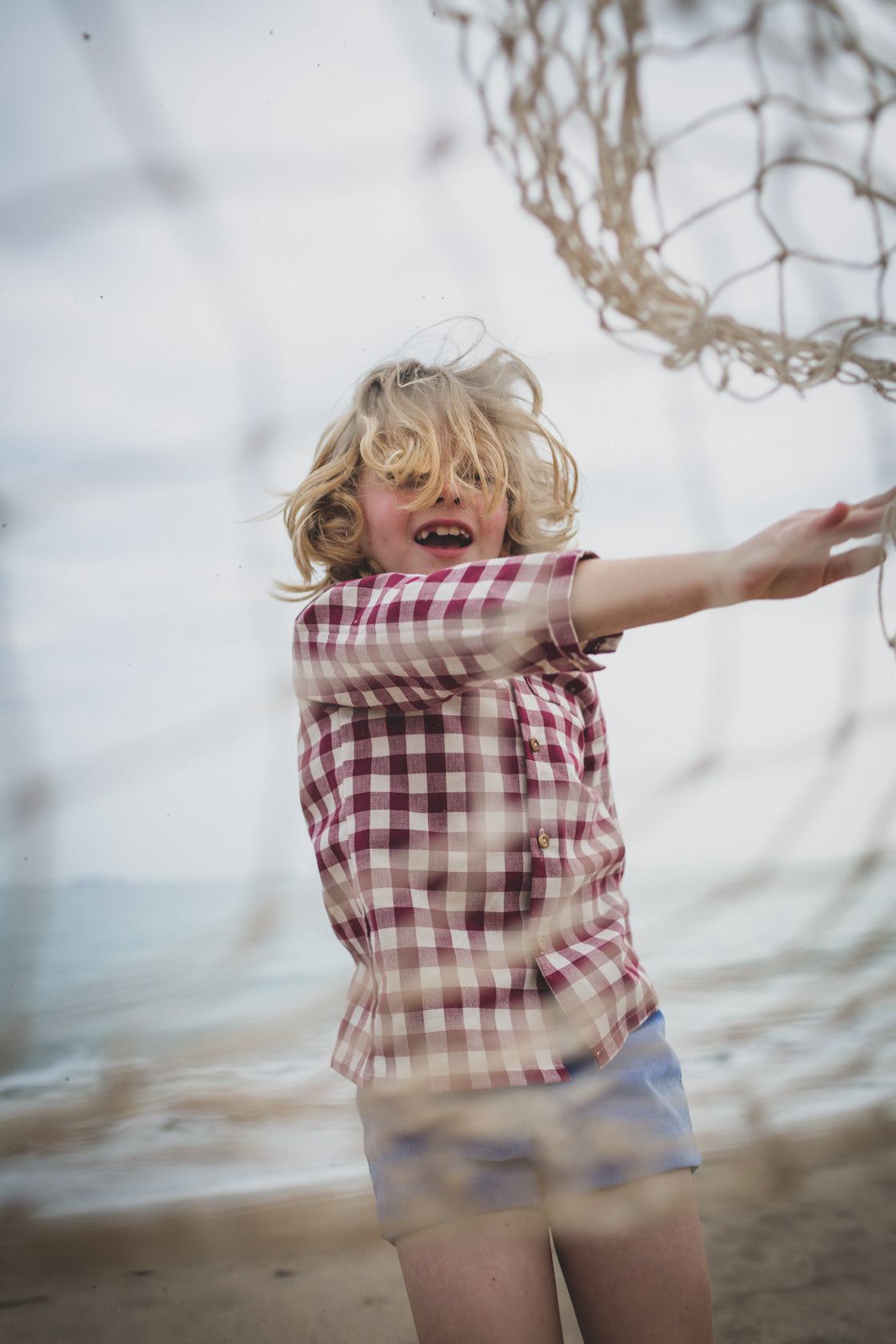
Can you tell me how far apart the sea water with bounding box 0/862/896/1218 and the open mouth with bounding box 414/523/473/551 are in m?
0.33

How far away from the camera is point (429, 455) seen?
0.76 meters

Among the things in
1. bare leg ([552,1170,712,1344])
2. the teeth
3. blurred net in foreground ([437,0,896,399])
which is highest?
blurred net in foreground ([437,0,896,399])

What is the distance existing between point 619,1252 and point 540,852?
27cm

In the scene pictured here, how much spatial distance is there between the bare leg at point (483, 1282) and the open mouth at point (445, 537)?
1.61ft

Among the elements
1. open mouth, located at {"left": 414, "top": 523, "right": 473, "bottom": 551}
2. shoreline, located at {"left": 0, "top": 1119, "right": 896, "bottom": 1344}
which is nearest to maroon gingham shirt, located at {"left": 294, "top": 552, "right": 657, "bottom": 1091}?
open mouth, located at {"left": 414, "top": 523, "right": 473, "bottom": 551}

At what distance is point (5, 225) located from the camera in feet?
2.75

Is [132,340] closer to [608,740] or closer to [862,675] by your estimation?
[608,740]

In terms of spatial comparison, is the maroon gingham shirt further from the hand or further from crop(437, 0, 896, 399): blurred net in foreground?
crop(437, 0, 896, 399): blurred net in foreground

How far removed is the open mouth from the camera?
774mm

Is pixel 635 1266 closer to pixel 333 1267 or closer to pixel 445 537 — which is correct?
pixel 445 537

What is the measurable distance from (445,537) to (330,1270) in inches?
38.3

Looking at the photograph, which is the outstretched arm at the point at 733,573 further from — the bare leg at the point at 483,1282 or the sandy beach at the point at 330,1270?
the sandy beach at the point at 330,1270

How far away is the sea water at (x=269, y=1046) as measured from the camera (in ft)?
2.92

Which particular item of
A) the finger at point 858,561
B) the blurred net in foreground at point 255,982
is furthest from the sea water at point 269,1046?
the finger at point 858,561
